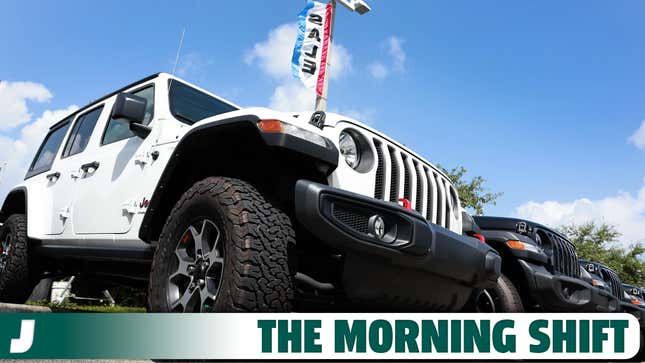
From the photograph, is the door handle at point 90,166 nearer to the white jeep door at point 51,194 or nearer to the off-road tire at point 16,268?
the white jeep door at point 51,194

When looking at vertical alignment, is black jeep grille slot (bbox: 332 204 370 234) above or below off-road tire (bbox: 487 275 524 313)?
above

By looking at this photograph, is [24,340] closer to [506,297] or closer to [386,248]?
[386,248]

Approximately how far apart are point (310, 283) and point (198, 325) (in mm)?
652

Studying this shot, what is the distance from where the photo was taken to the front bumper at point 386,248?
7.38ft

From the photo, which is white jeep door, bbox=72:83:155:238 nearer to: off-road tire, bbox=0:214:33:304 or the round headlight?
off-road tire, bbox=0:214:33:304

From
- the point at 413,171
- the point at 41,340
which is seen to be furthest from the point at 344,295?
the point at 41,340

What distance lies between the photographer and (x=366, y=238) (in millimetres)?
2293

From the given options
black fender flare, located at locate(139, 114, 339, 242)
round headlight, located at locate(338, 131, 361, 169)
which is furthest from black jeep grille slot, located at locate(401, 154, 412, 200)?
black fender flare, located at locate(139, 114, 339, 242)

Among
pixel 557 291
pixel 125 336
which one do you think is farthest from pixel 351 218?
pixel 557 291

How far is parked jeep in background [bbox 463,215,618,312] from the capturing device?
14.5 ft

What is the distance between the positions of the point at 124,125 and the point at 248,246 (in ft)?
7.94

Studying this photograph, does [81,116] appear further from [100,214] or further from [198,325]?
[198,325]

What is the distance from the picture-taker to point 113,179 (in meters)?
3.75

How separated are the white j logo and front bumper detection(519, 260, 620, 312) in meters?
3.82
